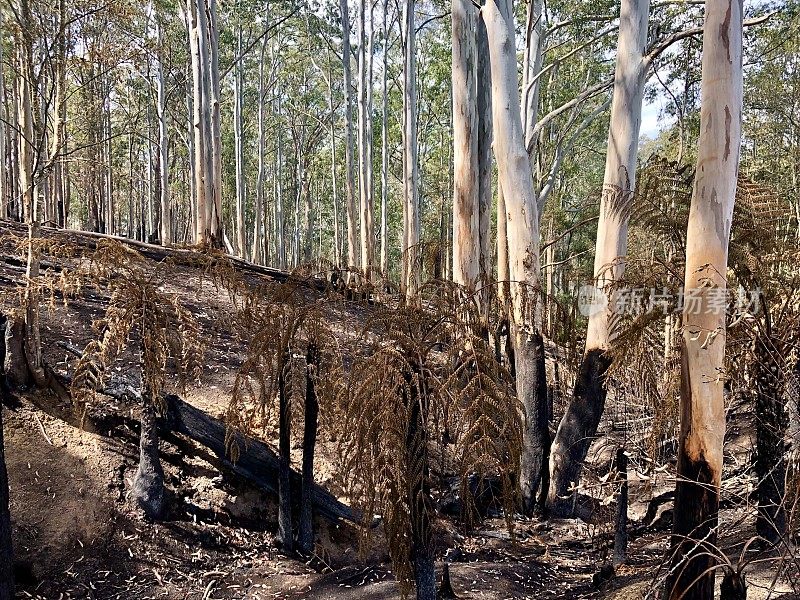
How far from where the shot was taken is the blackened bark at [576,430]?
21.0 feet

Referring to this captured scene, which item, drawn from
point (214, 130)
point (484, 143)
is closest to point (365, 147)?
point (214, 130)

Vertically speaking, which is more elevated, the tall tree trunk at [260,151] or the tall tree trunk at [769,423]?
the tall tree trunk at [260,151]

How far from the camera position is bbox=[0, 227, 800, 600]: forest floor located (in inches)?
198

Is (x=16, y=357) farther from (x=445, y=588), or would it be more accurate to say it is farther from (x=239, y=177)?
(x=239, y=177)

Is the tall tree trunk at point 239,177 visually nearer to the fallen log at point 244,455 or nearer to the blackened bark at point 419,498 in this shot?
the fallen log at point 244,455

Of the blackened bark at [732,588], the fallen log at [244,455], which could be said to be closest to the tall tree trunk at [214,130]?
the fallen log at [244,455]

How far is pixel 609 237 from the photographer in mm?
6516

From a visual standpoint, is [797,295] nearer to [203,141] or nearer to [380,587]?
[380,587]

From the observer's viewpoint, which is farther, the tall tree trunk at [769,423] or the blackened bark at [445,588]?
the blackened bark at [445,588]

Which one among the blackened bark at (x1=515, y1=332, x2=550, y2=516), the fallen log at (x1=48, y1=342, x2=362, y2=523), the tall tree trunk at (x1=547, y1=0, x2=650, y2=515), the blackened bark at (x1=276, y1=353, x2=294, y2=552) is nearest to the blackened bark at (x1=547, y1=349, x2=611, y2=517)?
the tall tree trunk at (x1=547, y1=0, x2=650, y2=515)

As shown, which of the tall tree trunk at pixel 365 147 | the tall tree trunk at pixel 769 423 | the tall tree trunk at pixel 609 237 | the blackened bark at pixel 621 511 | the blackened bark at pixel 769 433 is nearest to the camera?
the tall tree trunk at pixel 769 423

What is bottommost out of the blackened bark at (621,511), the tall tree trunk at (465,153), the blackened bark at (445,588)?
the blackened bark at (445,588)

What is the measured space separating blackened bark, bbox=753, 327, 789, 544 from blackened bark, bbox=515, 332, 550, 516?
2037 millimetres

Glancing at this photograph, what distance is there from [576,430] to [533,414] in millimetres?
463
